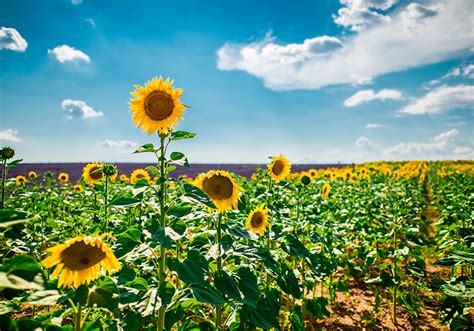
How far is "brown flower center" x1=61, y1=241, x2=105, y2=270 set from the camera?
1.64m

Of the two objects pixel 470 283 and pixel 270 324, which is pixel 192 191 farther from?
pixel 470 283

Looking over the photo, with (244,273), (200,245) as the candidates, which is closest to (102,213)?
(200,245)

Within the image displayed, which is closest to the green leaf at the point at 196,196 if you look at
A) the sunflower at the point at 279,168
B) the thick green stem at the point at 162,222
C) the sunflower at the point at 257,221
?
the thick green stem at the point at 162,222

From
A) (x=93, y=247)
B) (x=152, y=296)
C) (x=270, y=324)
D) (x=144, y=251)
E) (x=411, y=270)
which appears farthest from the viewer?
(x=411, y=270)

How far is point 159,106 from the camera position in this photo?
2238 millimetres

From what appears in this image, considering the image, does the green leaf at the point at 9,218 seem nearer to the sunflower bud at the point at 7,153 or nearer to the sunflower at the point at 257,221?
the sunflower at the point at 257,221

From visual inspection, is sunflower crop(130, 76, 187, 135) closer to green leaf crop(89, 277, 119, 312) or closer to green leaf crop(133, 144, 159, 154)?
green leaf crop(133, 144, 159, 154)

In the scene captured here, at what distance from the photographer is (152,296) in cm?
181

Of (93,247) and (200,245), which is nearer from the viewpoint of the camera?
(93,247)

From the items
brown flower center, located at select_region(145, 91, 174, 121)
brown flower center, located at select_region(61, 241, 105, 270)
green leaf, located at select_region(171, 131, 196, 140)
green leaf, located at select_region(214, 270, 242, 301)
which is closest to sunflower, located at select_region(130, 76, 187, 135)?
brown flower center, located at select_region(145, 91, 174, 121)

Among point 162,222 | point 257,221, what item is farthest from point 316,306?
point 162,222

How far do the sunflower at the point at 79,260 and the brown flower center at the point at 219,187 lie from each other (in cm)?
107

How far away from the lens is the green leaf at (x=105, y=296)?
59.6 inches

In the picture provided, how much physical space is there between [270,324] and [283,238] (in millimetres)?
853
